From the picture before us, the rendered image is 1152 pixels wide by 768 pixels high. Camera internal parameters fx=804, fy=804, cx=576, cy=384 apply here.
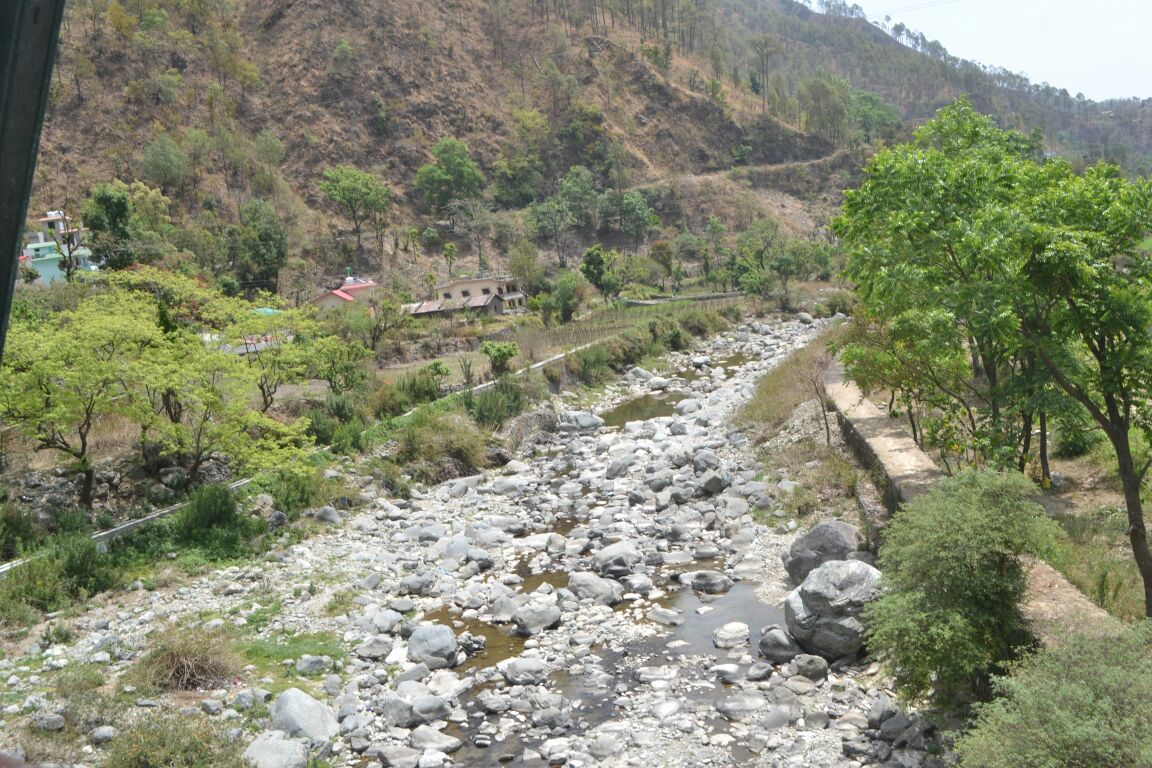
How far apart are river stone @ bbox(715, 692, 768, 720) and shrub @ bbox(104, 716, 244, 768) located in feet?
15.2

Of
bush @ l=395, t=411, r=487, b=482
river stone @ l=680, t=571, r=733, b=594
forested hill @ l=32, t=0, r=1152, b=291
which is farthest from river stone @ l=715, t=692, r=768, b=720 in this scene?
forested hill @ l=32, t=0, r=1152, b=291

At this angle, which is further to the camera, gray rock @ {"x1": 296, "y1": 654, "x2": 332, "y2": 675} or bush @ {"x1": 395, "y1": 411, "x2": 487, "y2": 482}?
bush @ {"x1": 395, "y1": 411, "x2": 487, "y2": 482}

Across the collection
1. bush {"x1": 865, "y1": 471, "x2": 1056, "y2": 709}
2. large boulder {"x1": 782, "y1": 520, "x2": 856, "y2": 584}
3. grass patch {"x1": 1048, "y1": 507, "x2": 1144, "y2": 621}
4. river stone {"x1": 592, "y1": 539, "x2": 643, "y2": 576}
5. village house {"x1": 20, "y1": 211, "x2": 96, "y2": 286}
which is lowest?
river stone {"x1": 592, "y1": 539, "x2": 643, "y2": 576}

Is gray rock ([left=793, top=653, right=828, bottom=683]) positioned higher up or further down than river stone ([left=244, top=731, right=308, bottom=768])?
higher up

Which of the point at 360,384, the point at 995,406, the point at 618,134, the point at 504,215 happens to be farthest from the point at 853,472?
the point at 618,134

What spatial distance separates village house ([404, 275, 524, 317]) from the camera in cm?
4312

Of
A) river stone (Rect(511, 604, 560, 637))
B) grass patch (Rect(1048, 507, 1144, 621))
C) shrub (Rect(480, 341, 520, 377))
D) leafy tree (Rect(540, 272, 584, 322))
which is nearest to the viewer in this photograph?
grass patch (Rect(1048, 507, 1144, 621))

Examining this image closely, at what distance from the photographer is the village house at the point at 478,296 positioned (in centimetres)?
4312

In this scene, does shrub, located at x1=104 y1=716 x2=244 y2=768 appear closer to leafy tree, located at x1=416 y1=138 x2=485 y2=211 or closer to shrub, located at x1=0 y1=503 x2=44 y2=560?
shrub, located at x1=0 y1=503 x2=44 y2=560

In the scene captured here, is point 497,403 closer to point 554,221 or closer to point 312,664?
point 312,664

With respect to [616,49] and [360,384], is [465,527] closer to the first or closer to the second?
[360,384]

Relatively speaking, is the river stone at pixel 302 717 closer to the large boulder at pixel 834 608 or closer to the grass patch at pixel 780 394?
the large boulder at pixel 834 608

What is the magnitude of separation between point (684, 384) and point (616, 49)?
2953 inches

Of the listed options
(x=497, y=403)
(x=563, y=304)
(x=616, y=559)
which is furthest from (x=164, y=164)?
(x=616, y=559)
